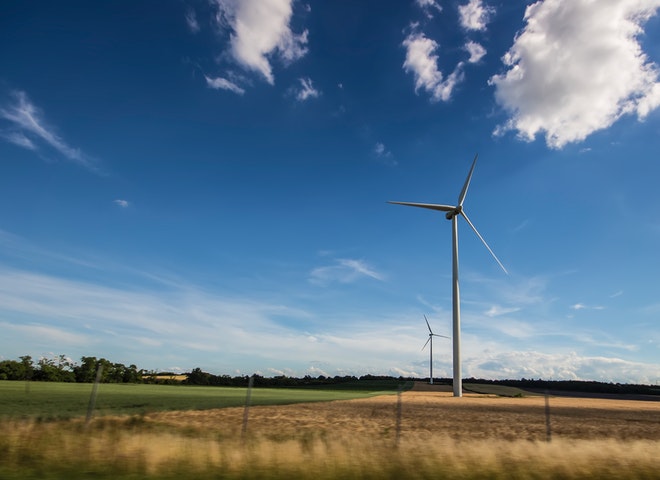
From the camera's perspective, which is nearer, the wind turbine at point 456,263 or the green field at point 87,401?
the green field at point 87,401

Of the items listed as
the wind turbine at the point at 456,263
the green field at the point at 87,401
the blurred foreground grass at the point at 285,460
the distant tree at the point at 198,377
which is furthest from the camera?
the distant tree at the point at 198,377

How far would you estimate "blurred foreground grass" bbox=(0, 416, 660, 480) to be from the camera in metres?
10.5

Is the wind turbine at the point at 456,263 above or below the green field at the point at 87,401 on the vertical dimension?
above

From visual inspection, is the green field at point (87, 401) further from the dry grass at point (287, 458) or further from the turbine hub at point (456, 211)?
the turbine hub at point (456, 211)

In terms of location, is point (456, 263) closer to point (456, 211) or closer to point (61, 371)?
point (456, 211)

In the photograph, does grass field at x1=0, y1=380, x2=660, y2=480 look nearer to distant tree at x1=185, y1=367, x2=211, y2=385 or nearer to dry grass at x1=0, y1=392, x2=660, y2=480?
dry grass at x1=0, y1=392, x2=660, y2=480

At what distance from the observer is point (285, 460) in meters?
11.6

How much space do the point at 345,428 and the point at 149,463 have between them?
1472 centimetres

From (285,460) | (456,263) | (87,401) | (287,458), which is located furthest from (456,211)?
(285,460)

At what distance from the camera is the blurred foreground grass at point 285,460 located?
10.5 metres

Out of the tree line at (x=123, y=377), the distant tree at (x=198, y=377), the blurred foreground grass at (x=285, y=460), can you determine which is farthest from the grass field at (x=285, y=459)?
the distant tree at (x=198, y=377)

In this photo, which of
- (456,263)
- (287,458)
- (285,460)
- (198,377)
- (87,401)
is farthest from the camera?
(198,377)

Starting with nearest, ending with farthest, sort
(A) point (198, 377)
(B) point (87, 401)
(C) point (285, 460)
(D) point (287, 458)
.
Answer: (C) point (285, 460) → (D) point (287, 458) → (B) point (87, 401) → (A) point (198, 377)

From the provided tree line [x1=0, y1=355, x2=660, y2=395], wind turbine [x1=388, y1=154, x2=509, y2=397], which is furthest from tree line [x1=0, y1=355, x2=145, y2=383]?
wind turbine [x1=388, y1=154, x2=509, y2=397]
